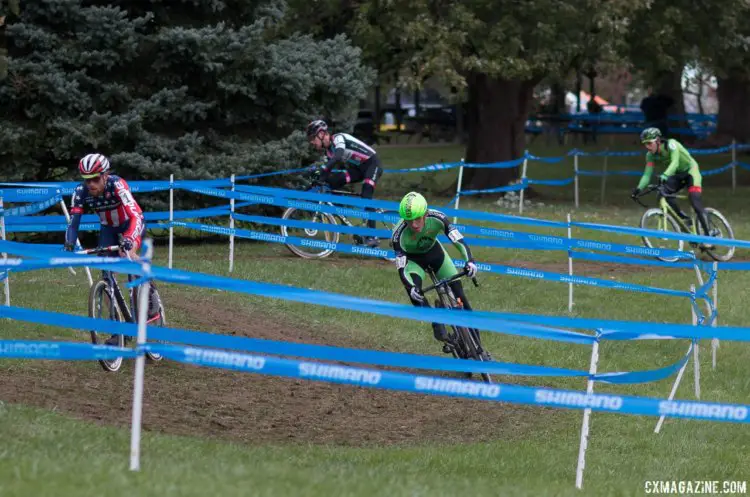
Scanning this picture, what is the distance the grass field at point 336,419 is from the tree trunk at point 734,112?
22.7 m

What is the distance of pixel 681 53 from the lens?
28219mm

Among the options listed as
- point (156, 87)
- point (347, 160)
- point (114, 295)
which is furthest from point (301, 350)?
point (156, 87)

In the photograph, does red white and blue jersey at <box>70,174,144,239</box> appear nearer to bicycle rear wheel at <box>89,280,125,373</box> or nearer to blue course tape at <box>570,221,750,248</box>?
bicycle rear wheel at <box>89,280,125,373</box>

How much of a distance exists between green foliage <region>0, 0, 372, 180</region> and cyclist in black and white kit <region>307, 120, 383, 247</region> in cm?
170

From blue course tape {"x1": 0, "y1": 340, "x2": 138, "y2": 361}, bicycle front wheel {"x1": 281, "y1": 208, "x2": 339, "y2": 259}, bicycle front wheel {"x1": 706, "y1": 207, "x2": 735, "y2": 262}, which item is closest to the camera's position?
blue course tape {"x1": 0, "y1": 340, "x2": 138, "y2": 361}

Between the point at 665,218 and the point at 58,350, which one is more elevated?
the point at 58,350

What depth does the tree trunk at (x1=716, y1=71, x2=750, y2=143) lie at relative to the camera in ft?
129

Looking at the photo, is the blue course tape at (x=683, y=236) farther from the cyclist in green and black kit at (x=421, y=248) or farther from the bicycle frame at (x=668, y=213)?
the bicycle frame at (x=668, y=213)

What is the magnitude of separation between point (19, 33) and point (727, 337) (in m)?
14.2

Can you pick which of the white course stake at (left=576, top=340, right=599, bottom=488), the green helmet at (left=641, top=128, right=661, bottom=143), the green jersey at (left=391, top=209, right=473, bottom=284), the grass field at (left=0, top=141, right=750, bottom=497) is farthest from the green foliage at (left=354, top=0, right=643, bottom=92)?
the white course stake at (left=576, top=340, right=599, bottom=488)

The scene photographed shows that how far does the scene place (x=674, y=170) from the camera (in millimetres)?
19047

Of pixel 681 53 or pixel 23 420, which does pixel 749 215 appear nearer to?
pixel 681 53

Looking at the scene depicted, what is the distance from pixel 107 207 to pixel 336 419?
9.60 feet

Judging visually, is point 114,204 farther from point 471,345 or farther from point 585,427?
point 585,427
